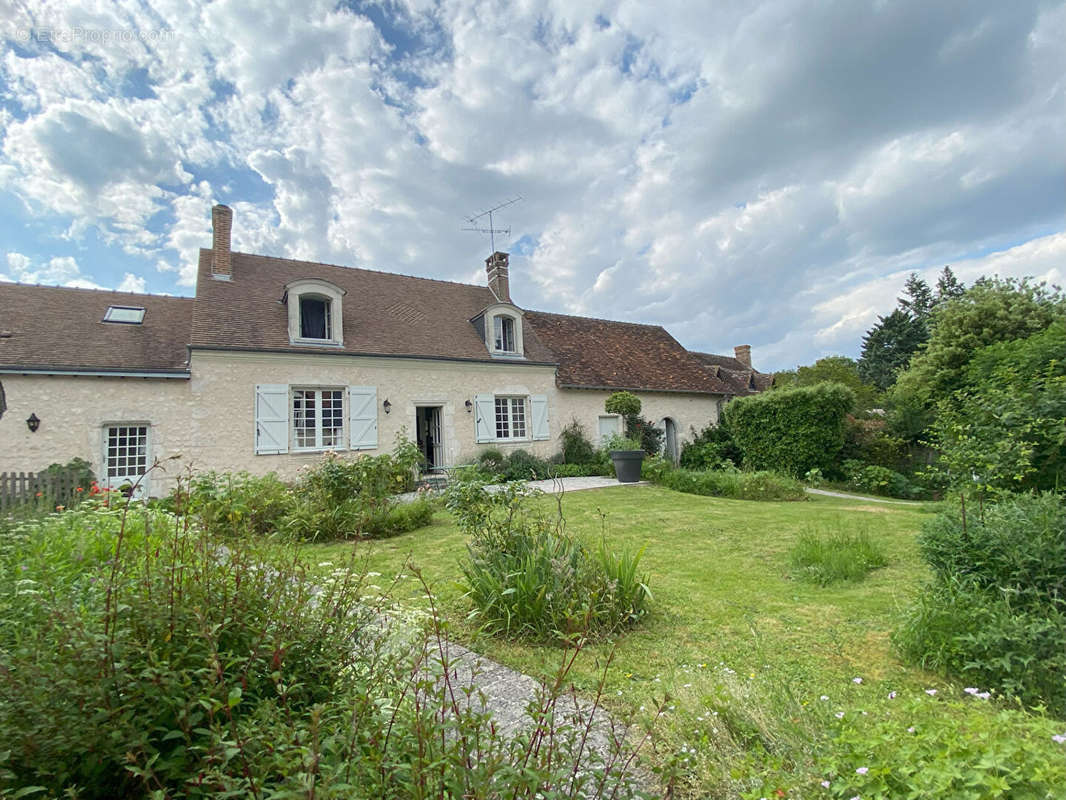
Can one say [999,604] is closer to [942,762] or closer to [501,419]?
[942,762]

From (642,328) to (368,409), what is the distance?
42.1 feet

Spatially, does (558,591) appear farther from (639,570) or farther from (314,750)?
(314,750)

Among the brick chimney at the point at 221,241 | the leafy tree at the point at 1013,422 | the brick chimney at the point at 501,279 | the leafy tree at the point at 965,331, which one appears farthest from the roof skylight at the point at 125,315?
the leafy tree at the point at 965,331

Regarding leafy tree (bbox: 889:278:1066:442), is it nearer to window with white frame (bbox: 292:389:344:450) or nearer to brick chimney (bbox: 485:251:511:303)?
brick chimney (bbox: 485:251:511:303)

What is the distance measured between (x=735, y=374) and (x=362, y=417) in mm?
19585

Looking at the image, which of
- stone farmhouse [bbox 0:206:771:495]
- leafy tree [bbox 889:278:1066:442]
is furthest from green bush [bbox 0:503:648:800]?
leafy tree [bbox 889:278:1066:442]

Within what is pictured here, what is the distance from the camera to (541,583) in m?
3.53

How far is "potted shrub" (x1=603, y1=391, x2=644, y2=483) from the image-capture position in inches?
498

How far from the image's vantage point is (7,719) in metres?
1.23

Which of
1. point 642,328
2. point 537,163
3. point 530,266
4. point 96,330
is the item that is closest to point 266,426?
point 96,330

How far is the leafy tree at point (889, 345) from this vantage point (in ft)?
115

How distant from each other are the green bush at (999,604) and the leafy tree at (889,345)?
124 feet

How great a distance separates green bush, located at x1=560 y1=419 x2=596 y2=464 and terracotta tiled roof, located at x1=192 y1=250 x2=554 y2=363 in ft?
7.67

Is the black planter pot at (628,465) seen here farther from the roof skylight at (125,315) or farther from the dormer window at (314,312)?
the roof skylight at (125,315)
